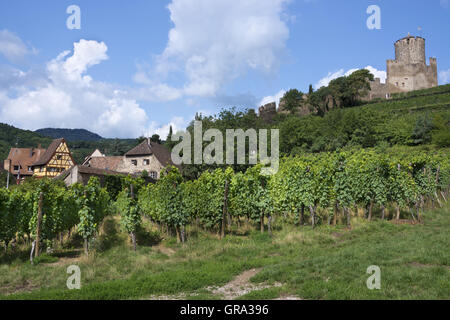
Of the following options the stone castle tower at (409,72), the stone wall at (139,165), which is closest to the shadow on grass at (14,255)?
the stone wall at (139,165)

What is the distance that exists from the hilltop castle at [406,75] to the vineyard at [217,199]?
212 ft

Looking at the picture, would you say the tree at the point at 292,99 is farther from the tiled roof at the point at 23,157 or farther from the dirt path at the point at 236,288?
the dirt path at the point at 236,288

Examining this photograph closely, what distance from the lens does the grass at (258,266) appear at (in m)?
7.68

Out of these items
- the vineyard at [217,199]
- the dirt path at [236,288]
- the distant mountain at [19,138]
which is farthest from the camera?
the distant mountain at [19,138]

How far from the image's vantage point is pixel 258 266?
10.7 m

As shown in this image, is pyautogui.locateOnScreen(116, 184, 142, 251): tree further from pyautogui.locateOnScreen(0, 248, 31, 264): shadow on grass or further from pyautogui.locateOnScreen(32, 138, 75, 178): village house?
pyautogui.locateOnScreen(32, 138, 75, 178): village house

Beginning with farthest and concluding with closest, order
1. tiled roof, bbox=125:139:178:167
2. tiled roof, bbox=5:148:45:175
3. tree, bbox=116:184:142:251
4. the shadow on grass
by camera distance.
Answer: tiled roof, bbox=5:148:45:175
tiled roof, bbox=125:139:178:167
tree, bbox=116:184:142:251
the shadow on grass

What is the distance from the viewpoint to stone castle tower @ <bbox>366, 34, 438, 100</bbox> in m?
85.5

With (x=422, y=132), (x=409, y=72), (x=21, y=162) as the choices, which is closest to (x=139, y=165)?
(x=21, y=162)

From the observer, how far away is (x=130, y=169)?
5041cm

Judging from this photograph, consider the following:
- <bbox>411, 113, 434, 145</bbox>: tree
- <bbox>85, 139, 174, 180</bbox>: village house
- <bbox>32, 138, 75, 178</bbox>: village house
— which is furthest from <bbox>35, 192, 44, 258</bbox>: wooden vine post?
<bbox>32, 138, 75, 178</bbox>: village house

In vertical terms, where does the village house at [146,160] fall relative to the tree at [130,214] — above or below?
above

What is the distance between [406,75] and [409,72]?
0.94 meters
